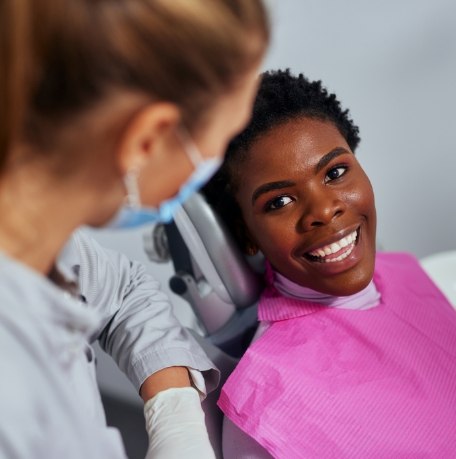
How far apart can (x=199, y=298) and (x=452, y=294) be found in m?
0.72

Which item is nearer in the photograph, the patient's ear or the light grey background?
the patient's ear

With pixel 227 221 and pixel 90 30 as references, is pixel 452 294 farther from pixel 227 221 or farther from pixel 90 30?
pixel 90 30

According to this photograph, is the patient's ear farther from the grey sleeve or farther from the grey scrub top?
the grey scrub top

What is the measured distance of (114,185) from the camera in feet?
2.11

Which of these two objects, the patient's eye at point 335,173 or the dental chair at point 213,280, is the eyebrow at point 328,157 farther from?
the dental chair at point 213,280

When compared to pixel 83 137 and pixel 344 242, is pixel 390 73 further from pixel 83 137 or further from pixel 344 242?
pixel 83 137

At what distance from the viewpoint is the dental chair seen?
1.16 metres

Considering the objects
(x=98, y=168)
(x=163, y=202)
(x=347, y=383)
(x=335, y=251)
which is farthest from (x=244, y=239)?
(x=98, y=168)

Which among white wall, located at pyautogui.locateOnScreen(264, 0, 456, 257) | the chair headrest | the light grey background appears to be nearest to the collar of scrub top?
the chair headrest

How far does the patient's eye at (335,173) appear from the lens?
1.14 meters

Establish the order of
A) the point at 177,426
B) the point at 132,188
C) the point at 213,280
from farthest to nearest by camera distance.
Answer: the point at 213,280, the point at 177,426, the point at 132,188

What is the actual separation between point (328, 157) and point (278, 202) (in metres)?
0.12

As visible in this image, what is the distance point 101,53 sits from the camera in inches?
21.2

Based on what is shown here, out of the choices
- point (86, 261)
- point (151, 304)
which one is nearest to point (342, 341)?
point (151, 304)
